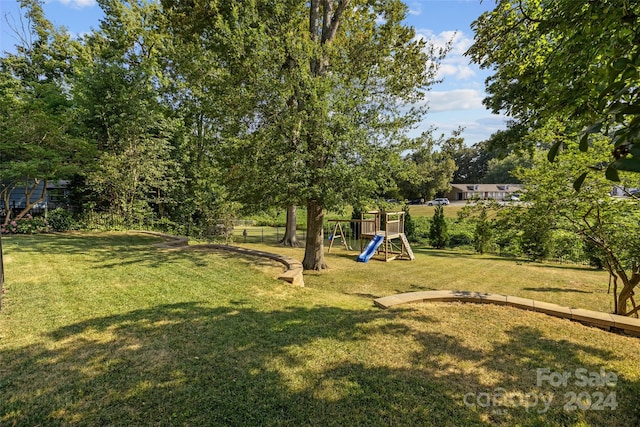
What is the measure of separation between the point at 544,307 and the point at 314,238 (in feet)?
17.9

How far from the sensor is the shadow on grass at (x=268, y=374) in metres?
2.29

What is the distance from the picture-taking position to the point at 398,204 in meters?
8.59

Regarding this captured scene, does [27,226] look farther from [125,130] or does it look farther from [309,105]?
[309,105]

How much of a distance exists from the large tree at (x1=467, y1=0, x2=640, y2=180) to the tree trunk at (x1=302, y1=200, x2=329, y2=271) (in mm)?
5036

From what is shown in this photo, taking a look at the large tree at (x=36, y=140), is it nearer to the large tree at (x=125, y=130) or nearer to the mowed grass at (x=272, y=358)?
the large tree at (x=125, y=130)

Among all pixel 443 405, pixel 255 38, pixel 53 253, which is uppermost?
pixel 255 38

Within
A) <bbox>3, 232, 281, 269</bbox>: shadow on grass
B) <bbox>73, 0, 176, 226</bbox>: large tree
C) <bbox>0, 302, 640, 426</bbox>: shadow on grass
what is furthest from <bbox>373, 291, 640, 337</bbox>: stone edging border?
<bbox>73, 0, 176, 226</bbox>: large tree

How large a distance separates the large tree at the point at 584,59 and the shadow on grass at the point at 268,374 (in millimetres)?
2131

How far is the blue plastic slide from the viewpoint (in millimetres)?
10992

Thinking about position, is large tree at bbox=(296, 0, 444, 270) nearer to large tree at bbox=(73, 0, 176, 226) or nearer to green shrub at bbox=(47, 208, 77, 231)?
large tree at bbox=(73, 0, 176, 226)

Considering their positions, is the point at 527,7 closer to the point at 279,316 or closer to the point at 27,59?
the point at 279,316

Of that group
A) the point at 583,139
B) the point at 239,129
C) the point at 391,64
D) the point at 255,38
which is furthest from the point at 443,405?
the point at 391,64

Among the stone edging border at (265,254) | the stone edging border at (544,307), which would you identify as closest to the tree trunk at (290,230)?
the stone edging border at (265,254)

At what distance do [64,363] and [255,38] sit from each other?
6.74 metres
